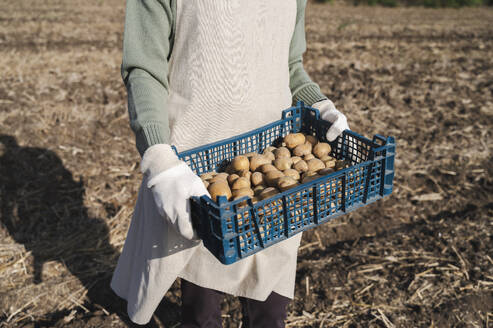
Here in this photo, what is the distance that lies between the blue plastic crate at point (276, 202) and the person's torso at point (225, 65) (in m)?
0.09

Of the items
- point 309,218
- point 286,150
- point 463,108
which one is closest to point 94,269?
point 286,150

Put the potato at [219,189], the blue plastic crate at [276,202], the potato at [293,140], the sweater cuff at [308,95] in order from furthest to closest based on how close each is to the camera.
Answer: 1. the sweater cuff at [308,95]
2. the potato at [293,140]
3. the potato at [219,189]
4. the blue plastic crate at [276,202]

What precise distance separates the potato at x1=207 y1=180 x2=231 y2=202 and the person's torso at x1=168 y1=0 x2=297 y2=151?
274 mm

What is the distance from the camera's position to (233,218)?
1248mm

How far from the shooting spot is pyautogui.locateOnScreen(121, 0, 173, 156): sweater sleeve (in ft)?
4.75

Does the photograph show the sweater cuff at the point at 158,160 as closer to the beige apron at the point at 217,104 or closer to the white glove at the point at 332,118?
the beige apron at the point at 217,104

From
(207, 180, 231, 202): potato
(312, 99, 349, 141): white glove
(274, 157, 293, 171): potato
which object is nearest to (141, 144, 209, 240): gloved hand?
(207, 180, 231, 202): potato

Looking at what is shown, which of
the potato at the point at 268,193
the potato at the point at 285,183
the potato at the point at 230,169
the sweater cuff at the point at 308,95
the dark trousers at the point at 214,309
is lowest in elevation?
the dark trousers at the point at 214,309

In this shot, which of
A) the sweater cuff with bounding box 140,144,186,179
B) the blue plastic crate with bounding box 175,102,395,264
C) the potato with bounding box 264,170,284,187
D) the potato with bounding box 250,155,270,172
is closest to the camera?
the blue plastic crate with bounding box 175,102,395,264

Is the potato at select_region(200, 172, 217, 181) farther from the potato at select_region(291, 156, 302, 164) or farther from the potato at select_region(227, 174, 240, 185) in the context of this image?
the potato at select_region(291, 156, 302, 164)

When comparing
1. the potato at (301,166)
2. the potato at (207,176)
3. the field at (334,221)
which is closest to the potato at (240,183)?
the potato at (207,176)

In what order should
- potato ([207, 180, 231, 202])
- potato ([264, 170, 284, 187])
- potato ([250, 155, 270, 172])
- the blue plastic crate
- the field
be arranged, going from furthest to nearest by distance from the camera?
the field → potato ([250, 155, 270, 172]) → potato ([264, 170, 284, 187]) → potato ([207, 180, 231, 202]) → the blue plastic crate

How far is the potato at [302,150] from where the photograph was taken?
1765mm

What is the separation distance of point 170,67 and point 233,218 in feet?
2.32
